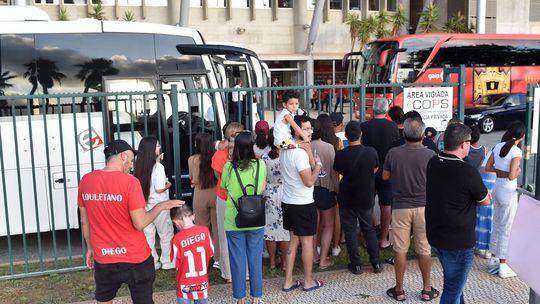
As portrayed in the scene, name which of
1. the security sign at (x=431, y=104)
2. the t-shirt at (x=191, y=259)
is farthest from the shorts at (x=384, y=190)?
the t-shirt at (x=191, y=259)

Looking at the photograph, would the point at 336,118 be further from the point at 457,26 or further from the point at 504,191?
the point at 457,26

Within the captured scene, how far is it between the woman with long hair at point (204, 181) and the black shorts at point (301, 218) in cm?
93

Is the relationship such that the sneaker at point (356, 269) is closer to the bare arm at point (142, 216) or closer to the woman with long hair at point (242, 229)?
the woman with long hair at point (242, 229)

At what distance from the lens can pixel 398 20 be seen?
3259 centimetres

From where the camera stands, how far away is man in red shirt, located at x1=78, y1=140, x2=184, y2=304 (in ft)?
11.7

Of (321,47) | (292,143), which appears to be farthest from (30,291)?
(321,47)

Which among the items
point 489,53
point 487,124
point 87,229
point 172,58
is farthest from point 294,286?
point 489,53

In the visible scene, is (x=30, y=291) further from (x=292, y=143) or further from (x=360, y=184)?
(x=360, y=184)

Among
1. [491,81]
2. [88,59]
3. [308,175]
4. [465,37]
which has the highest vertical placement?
[465,37]

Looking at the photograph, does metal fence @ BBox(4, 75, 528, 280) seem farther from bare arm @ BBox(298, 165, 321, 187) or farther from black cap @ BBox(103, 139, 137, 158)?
black cap @ BBox(103, 139, 137, 158)

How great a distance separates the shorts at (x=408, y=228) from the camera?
4828 millimetres

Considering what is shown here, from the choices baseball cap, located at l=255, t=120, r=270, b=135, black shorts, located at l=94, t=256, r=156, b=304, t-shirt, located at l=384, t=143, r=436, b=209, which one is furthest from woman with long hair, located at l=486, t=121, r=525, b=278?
black shorts, located at l=94, t=256, r=156, b=304

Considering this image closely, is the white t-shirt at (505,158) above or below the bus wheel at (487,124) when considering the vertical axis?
above

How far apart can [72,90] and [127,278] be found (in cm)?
407
